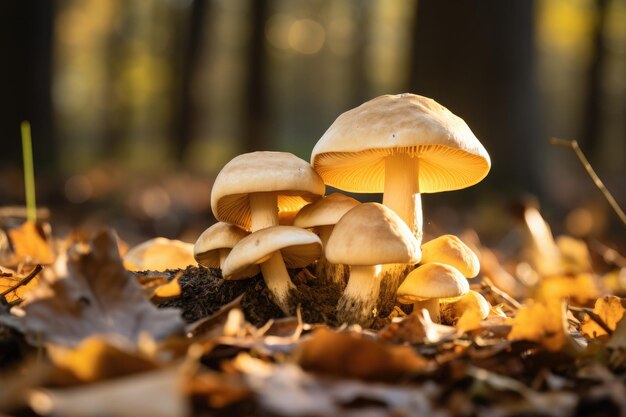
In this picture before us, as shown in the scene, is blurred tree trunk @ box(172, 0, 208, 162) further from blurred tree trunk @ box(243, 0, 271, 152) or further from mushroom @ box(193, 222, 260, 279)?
mushroom @ box(193, 222, 260, 279)

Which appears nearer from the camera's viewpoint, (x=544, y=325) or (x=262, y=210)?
(x=544, y=325)

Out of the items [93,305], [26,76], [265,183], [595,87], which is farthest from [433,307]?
[595,87]

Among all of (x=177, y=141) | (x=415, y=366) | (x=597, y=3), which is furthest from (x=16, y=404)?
(x=597, y=3)

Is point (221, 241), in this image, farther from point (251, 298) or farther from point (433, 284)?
point (433, 284)

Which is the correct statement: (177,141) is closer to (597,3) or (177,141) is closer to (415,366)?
Result: (597,3)

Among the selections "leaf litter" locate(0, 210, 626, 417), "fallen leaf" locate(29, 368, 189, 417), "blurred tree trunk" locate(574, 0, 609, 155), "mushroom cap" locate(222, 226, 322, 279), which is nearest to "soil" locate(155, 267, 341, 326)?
"leaf litter" locate(0, 210, 626, 417)
